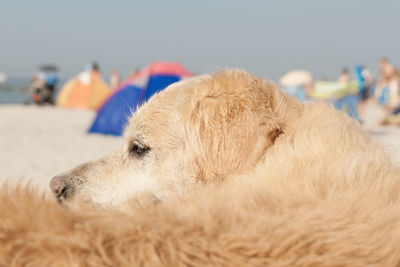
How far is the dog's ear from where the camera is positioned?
212 cm

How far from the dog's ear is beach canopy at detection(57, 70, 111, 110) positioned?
21.6 metres

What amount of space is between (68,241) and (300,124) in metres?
1.38

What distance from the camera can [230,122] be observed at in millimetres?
2264

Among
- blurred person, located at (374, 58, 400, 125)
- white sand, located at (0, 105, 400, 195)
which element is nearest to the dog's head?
white sand, located at (0, 105, 400, 195)

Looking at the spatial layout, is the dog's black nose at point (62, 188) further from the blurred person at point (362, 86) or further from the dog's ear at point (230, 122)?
the blurred person at point (362, 86)

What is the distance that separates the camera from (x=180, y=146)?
96.7 inches

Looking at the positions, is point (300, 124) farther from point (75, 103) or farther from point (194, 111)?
point (75, 103)

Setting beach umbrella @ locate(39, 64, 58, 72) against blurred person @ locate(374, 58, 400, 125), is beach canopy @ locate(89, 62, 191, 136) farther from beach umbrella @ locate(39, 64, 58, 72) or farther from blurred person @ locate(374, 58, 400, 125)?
beach umbrella @ locate(39, 64, 58, 72)

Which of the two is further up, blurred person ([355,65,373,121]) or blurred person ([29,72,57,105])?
blurred person ([355,65,373,121])

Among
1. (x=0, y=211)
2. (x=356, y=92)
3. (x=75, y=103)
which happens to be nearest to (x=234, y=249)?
(x=0, y=211)

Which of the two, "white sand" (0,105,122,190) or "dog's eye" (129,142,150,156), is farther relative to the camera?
"white sand" (0,105,122,190)


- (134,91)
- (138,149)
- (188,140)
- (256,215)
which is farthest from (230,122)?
(134,91)

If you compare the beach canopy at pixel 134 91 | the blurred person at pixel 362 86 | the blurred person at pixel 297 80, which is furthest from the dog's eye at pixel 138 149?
the blurred person at pixel 297 80

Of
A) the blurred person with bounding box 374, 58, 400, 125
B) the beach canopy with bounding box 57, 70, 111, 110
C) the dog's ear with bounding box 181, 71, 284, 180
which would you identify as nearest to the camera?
the dog's ear with bounding box 181, 71, 284, 180
